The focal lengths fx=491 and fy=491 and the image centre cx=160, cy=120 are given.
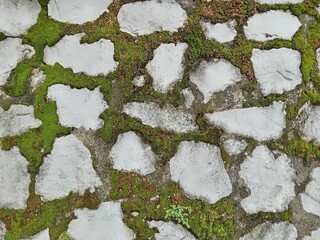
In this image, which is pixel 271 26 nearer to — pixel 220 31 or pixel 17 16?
pixel 220 31

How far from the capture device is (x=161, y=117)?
3434 millimetres

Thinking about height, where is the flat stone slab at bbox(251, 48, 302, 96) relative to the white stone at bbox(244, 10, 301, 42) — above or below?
below

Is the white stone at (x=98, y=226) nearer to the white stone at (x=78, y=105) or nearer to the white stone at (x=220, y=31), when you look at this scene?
the white stone at (x=78, y=105)

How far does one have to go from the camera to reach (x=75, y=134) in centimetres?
339

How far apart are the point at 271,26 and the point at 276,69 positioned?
0.33 metres

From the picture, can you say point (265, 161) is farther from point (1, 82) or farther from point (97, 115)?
point (1, 82)

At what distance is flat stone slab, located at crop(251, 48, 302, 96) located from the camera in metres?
3.50

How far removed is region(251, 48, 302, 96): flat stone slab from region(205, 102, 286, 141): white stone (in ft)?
0.47

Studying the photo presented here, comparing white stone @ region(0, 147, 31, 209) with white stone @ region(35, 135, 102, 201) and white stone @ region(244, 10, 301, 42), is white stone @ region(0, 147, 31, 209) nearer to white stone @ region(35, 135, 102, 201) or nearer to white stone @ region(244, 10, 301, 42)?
white stone @ region(35, 135, 102, 201)

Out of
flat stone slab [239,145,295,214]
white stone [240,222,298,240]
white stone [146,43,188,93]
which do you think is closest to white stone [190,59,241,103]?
white stone [146,43,188,93]

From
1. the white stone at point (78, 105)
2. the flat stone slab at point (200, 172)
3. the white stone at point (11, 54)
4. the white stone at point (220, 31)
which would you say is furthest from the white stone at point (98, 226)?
the white stone at point (220, 31)

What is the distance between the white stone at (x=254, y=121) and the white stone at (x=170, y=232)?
758 mm

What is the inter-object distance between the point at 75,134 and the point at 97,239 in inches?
28.6

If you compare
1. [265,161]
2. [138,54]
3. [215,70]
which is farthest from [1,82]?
[265,161]
